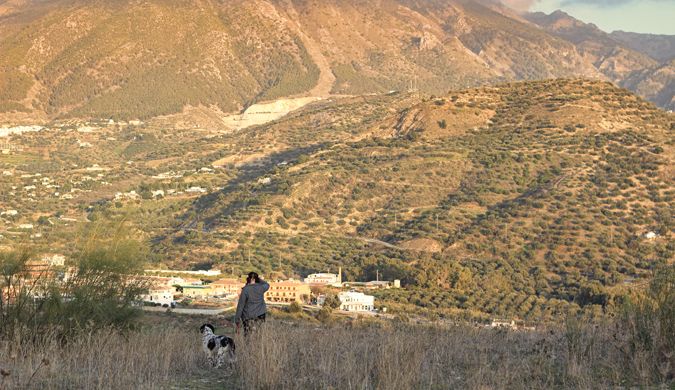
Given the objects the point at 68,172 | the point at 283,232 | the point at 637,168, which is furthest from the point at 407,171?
the point at 68,172

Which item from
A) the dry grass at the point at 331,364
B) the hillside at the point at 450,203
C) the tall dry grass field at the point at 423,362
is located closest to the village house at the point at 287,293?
the hillside at the point at 450,203

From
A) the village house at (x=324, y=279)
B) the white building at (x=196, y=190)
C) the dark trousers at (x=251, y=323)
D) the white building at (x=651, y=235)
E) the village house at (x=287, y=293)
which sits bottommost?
the dark trousers at (x=251, y=323)

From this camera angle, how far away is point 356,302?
1704 inches

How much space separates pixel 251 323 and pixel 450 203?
57.4 m

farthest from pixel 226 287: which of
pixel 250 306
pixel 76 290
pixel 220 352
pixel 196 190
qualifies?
pixel 196 190

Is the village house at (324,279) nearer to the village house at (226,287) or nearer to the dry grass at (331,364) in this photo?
the village house at (226,287)

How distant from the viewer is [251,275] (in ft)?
41.6

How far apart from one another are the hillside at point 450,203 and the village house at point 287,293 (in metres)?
4.40

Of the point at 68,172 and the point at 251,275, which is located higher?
the point at 68,172

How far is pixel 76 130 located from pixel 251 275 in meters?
160

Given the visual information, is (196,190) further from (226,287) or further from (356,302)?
(356,302)

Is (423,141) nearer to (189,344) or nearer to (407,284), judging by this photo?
(407,284)

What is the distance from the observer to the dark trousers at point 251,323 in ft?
40.2

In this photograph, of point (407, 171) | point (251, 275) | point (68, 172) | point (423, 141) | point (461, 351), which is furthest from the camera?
point (68, 172)
